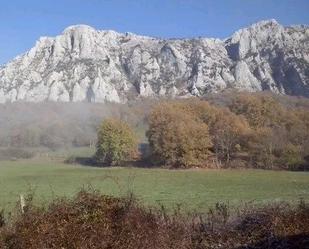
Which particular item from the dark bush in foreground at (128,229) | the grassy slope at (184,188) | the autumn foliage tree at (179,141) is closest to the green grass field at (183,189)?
the grassy slope at (184,188)

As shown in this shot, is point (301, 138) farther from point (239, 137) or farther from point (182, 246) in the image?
point (182, 246)

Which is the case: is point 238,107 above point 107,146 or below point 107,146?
above

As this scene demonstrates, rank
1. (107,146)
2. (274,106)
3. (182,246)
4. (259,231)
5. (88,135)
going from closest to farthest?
(182,246)
(259,231)
(107,146)
(274,106)
(88,135)

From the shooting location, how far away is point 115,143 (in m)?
108

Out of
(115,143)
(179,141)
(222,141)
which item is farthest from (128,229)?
(115,143)

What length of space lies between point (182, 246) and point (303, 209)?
5.16 metres

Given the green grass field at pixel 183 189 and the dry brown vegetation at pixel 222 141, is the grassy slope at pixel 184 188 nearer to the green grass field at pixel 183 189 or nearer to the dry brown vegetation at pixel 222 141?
the green grass field at pixel 183 189

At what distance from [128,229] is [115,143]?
9555cm

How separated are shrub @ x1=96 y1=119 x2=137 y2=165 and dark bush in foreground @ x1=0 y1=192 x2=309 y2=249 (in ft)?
302

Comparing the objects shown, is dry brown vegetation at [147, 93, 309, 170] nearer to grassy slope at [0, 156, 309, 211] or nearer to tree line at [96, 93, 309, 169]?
tree line at [96, 93, 309, 169]

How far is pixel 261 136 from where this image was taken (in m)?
96.1

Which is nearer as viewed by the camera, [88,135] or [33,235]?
[33,235]

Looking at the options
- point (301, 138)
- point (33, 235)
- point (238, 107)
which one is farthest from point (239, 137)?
point (33, 235)

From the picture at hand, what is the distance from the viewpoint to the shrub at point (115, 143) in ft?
356
